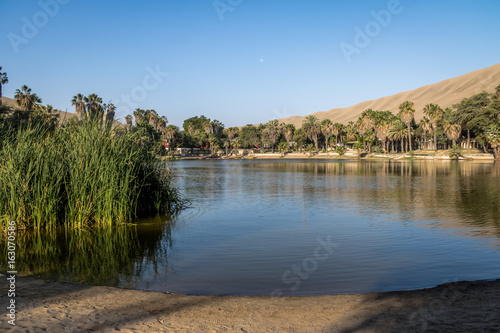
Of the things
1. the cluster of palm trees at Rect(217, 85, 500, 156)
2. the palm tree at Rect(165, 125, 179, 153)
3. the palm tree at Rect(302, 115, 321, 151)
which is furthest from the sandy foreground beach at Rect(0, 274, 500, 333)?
the palm tree at Rect(302, 115, 321, 151)

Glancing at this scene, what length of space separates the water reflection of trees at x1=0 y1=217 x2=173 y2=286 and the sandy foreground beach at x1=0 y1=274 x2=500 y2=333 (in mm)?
1529

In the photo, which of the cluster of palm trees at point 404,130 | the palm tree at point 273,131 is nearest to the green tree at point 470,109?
the cluster of palm trees at point 404,130

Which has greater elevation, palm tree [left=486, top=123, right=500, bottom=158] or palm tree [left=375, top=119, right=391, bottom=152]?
palm tree [left=375, top=119, right=391, bottom=152]

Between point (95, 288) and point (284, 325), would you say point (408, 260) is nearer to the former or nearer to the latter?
point (284, 325)

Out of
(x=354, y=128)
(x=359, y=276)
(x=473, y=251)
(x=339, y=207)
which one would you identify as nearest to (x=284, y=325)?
(x=359, y=276)

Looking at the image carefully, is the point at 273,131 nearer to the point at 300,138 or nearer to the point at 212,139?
the point at 300,138

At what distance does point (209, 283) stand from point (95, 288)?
2.28 m

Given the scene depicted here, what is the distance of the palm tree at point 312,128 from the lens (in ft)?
430

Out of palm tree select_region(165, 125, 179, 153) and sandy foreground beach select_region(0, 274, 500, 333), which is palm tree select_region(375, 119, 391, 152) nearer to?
palm tree select_region(165, 125, 179, 153)

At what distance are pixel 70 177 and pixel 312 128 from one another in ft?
401

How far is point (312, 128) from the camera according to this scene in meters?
132

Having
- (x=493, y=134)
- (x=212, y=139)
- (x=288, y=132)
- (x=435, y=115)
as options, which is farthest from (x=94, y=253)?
(x=288, y=132)

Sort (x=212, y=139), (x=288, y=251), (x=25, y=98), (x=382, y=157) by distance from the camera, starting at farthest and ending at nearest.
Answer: (x=212, y=139) → (x=382, y=157) → (x=25, y=98) → (x=288, y=251)

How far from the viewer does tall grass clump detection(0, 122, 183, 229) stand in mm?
12344
